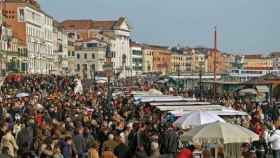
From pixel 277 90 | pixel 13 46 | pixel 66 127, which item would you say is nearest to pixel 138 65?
pixel 13 46

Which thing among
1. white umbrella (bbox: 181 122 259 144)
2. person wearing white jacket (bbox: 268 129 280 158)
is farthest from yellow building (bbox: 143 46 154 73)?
white umbrella (bbox: 181 122 259 144)

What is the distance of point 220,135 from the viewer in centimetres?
1414

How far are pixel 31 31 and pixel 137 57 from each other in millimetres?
80381

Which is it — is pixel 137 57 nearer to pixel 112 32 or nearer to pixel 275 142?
pixel 112 32

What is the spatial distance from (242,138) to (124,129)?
3605mm

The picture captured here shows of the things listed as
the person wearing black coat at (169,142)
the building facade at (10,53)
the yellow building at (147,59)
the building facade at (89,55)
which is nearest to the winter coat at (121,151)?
the person wearing black coat at (169,142)

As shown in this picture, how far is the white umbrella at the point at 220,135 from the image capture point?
46.4 feet

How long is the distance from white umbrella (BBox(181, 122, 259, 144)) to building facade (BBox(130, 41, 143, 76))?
530 ft

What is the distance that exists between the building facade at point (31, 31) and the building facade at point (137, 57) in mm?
62934

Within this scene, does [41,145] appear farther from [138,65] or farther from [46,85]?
[138,65]

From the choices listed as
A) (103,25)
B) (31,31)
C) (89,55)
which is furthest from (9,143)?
(103,25)

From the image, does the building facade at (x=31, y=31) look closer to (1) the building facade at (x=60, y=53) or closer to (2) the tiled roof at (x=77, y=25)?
(1) the building facade at (x=60, y=53)

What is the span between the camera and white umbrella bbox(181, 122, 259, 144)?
14.1 metres

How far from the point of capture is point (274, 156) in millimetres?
17172
